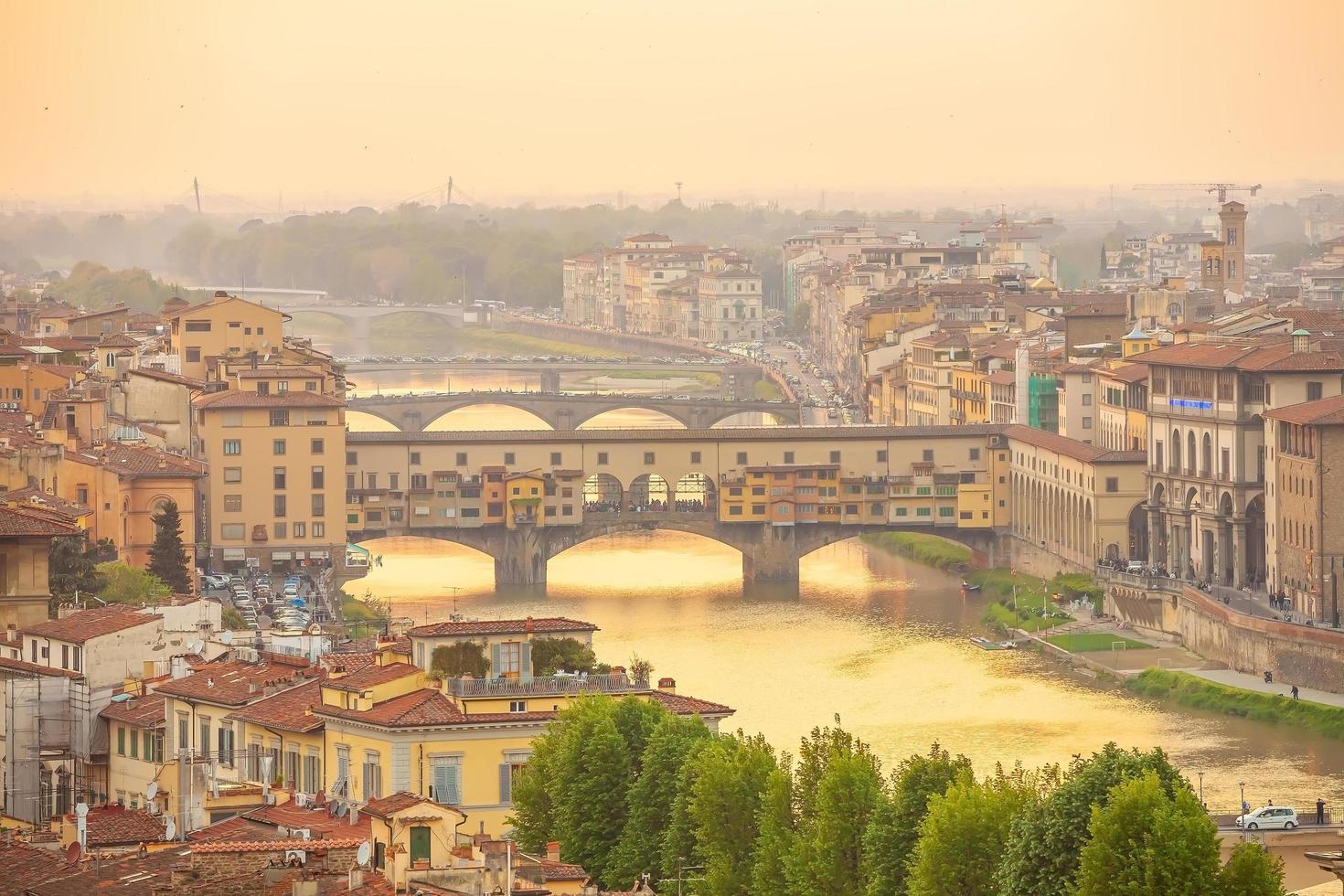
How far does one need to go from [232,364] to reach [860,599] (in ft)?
29.9

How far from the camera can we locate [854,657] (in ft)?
119

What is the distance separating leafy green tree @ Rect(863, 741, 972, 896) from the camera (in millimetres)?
17156

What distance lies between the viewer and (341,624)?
34875 mm

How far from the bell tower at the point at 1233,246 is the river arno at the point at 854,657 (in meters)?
21.5

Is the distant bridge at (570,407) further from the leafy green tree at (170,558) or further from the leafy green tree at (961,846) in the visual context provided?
the leafy green tree at (961,846)

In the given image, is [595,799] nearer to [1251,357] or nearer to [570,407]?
[1251,357]

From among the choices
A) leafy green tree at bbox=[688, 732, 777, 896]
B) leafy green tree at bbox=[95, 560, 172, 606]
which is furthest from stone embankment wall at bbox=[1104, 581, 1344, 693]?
leafy green tree at bbox=[688, 732, 777, 896]

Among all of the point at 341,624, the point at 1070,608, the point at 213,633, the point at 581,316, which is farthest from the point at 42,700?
the point at 581,316

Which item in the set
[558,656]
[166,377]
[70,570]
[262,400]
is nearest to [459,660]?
[558,656]

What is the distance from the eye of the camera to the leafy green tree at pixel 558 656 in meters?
20.4

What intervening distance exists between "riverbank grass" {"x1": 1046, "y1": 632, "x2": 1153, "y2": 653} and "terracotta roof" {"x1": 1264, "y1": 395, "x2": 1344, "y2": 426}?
9.51 feet

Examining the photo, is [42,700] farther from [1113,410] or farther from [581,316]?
[581,316]

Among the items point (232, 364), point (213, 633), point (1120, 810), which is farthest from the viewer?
point (232, 364)

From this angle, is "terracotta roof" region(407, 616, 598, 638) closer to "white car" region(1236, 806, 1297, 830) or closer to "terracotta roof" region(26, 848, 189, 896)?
"white car" region(1236, 806, 1297, 830)
